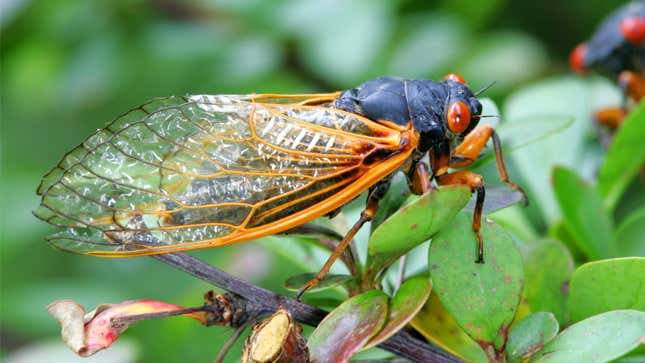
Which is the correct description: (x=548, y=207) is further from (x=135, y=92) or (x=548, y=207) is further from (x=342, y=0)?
(x=135, y=92)

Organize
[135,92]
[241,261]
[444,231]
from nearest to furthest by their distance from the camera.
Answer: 1. [444,231]
2. [241,261]
3. [135,92]

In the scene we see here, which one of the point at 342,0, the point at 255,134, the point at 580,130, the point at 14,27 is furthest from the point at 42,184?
the point at 14,27

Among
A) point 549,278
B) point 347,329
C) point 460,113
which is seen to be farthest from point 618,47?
point 347,329

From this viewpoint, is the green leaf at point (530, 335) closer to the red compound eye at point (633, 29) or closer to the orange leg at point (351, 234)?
the orange leg at point (351, 234)

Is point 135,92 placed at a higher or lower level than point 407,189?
higher

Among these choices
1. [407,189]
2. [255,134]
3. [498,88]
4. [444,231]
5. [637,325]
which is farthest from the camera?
[498,88]

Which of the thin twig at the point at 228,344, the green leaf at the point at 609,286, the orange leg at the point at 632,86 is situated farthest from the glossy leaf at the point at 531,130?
the orange leg at the point at 632,86

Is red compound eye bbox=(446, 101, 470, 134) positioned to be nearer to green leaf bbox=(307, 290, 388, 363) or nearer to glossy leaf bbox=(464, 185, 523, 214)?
glossy leaf bbox=(464, 185, 523, 214)

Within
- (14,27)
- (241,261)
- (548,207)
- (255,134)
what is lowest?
(241,261)
